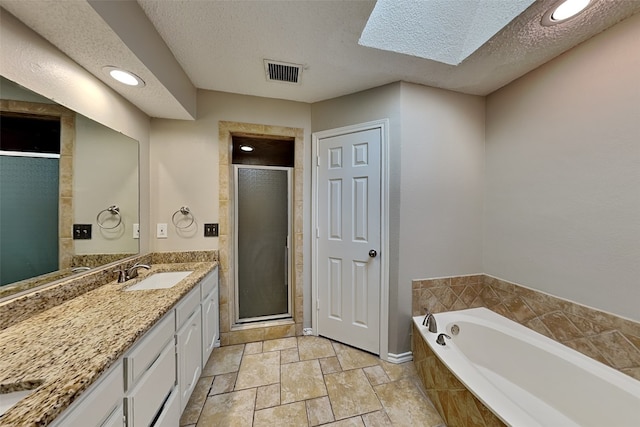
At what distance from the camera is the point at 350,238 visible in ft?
6.76

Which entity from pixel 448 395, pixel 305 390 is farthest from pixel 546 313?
pixel 305 390

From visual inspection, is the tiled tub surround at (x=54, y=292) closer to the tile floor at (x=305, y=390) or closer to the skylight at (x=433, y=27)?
the tile floor at (x=305, y=390)

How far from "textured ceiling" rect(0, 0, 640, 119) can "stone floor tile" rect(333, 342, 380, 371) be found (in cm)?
235

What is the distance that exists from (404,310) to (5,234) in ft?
7.86

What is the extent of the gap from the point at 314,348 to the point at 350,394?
1.87ft

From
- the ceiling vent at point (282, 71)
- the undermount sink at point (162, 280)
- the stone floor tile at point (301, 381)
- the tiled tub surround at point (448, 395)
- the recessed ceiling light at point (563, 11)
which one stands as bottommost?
the stone floor tile at point (301, 381)

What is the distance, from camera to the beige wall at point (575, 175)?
1.23 meters

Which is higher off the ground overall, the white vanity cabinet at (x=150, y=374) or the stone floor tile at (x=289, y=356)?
the white vanity cabinet at (x=150, y=374)

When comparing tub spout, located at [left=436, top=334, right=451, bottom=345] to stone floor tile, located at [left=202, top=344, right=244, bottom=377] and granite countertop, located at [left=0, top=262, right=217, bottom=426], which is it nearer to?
stone floor tile, located at [left=202, top=344, right=244, bottom=377]

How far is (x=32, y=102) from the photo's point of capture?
1056mm

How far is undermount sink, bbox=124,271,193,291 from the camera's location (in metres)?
1.56

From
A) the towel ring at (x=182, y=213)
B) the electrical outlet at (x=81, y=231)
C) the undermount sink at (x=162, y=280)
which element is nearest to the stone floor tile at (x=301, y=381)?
the undermount sink at (x=162, y=280)

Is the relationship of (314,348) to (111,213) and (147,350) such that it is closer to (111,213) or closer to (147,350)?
(147,350)

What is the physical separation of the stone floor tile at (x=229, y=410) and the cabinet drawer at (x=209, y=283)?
2.24ft
